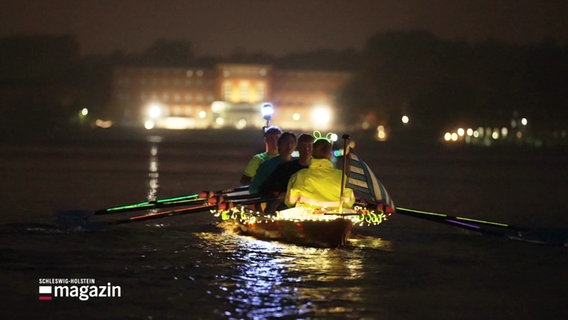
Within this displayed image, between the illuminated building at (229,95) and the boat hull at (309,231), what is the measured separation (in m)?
157

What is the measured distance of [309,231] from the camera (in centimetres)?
1702

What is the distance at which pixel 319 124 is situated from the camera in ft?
555

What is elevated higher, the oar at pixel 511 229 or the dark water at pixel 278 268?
the oar at pixel 511 229

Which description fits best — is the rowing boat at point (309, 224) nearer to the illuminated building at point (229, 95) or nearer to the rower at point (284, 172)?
the rower at point (284, 172)

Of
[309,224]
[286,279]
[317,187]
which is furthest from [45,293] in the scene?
[317,187]

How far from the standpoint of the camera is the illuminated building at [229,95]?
180 metres

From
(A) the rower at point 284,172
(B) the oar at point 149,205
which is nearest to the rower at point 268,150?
(B) the oar at point 149,205

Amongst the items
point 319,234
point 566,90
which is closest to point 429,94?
point 566,90

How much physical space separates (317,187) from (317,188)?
22mm

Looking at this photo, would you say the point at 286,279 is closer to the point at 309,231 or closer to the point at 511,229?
the point at 309,231

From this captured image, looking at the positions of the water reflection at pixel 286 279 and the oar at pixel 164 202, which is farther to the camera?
the oar at pixel 164 202

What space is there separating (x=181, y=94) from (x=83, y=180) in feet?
544

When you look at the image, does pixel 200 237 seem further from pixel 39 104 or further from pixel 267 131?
pixel 39 104

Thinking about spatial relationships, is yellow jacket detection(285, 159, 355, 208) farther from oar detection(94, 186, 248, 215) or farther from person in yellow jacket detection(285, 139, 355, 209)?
oar detection(94, 186, 248, 215)
